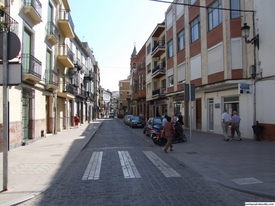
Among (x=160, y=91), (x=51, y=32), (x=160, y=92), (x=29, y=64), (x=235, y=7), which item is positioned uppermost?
(x=235, y=7)

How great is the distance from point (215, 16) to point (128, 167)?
14079mm

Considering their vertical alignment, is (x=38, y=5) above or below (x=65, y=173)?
above

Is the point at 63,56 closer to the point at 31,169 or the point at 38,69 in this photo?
the point at 38,69

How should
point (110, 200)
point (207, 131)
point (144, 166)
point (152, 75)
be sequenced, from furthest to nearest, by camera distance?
1. point (152, 75)
2. point (207, 131)
3. point (144, 166)
4. point (110, 200)

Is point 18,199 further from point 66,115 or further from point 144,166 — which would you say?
point 66,115

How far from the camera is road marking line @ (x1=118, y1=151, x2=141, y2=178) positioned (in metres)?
6.94

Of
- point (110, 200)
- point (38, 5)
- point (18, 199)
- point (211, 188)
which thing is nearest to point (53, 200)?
point (18, 199)

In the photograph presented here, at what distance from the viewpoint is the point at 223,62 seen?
1675cm

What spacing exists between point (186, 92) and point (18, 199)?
10439mm

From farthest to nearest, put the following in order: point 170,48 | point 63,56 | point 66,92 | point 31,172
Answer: point 170,48 → point 66,92 → point 63,56 → point 31,172

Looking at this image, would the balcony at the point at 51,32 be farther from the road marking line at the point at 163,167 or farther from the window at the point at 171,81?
the window at the point at 171,81

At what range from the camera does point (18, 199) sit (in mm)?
5008

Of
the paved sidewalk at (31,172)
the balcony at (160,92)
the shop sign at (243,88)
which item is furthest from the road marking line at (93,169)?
the balcony at (160,92)

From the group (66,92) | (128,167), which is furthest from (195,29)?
(128,167)
